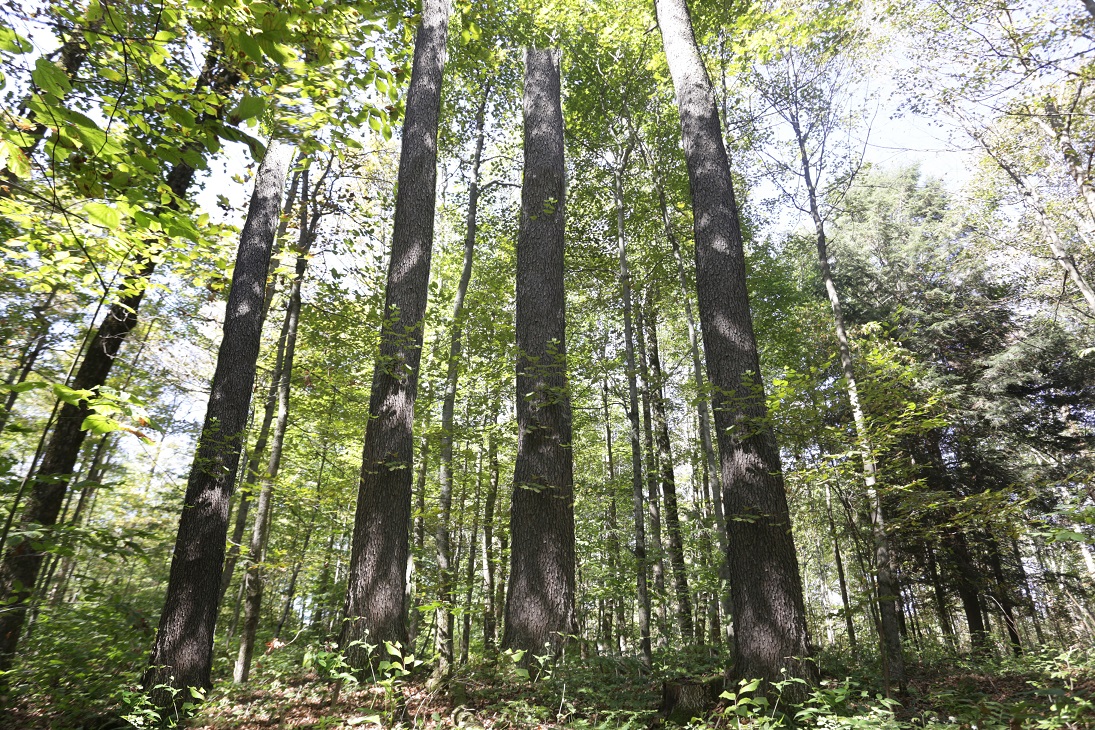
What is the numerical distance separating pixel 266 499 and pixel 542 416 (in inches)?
173

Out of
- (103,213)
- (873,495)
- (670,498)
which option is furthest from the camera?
(670,498)

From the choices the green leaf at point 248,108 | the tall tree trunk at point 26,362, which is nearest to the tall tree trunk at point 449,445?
the tall tree trunk at point 26,362

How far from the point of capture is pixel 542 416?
5449mm

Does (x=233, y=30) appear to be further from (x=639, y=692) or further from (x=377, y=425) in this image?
(x=639, y=692)

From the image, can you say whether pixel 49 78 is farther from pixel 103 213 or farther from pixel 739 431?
pixel 739 431

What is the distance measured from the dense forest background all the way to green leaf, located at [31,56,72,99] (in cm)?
2

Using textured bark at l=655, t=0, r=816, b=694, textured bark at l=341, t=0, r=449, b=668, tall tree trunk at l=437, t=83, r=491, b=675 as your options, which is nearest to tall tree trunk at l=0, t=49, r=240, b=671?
textured bark at l=341, t=0, r=449, b=668

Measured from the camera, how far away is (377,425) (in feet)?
17.6

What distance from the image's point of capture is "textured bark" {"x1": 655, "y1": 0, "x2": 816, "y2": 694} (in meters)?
3.78

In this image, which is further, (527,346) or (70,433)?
(527,346)

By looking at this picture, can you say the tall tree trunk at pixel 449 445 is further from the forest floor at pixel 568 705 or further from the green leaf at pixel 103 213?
the green leaf at pixel 103 213

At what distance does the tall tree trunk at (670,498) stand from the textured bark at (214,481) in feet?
22.5

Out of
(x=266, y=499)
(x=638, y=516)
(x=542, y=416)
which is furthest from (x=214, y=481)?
(x=638, y=516)

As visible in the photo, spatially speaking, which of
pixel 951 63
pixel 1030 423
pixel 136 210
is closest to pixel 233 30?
pixel 136 210
